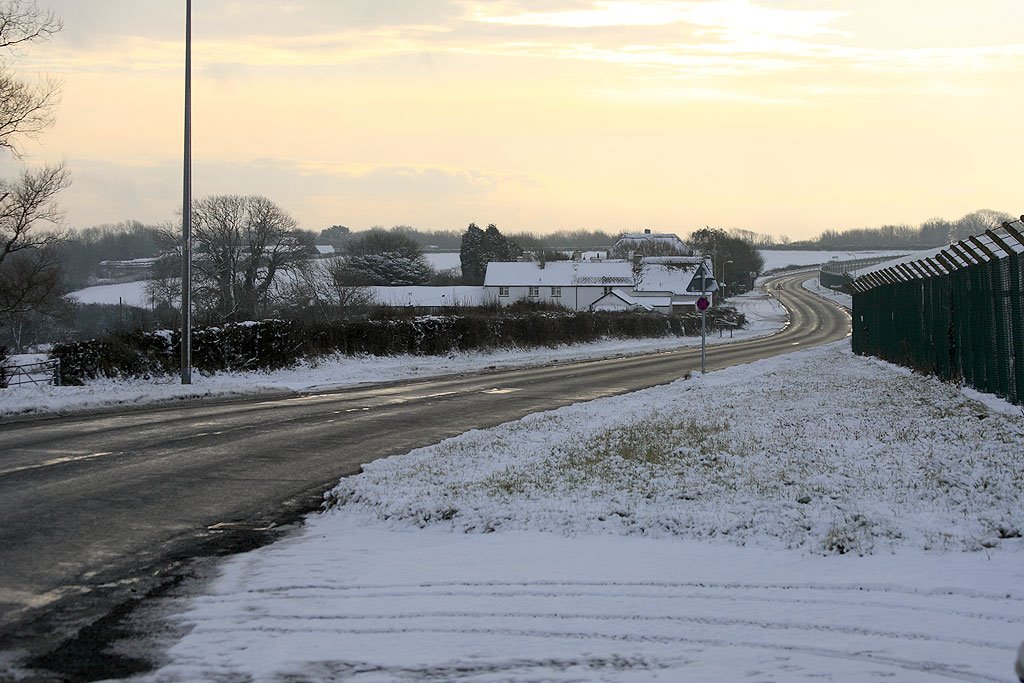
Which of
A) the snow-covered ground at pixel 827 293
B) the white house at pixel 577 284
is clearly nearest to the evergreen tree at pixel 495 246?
the white house at pixel 577 284

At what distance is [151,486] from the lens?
10.5 metres

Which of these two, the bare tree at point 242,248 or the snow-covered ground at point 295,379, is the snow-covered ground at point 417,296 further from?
the snow-covered ground at point 295,379

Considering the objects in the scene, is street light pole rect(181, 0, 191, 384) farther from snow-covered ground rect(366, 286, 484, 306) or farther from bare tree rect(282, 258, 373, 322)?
snow-covered ground rect(366, 286, 484, 306)

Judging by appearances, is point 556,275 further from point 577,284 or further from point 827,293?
point 827,293

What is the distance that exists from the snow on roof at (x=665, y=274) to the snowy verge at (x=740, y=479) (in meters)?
109

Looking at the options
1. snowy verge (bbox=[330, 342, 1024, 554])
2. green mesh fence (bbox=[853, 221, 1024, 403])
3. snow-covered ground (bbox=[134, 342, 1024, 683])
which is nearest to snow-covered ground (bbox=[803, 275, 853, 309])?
green mesh fence (bbox=[853, 221, 1024, 403])

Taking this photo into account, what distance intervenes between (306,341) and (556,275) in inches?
3335

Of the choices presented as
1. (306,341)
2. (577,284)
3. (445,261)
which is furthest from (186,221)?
(445,261)

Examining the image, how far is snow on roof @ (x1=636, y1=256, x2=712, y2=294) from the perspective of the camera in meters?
124

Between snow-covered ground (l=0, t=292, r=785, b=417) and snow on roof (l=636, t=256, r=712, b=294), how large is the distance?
6840 cm

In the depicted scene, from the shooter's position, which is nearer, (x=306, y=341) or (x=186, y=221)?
(x=186, y=221)

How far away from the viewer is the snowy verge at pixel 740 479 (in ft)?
24.7

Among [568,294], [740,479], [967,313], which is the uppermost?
[568,294]

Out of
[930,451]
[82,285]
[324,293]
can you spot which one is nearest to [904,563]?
[930,451]
